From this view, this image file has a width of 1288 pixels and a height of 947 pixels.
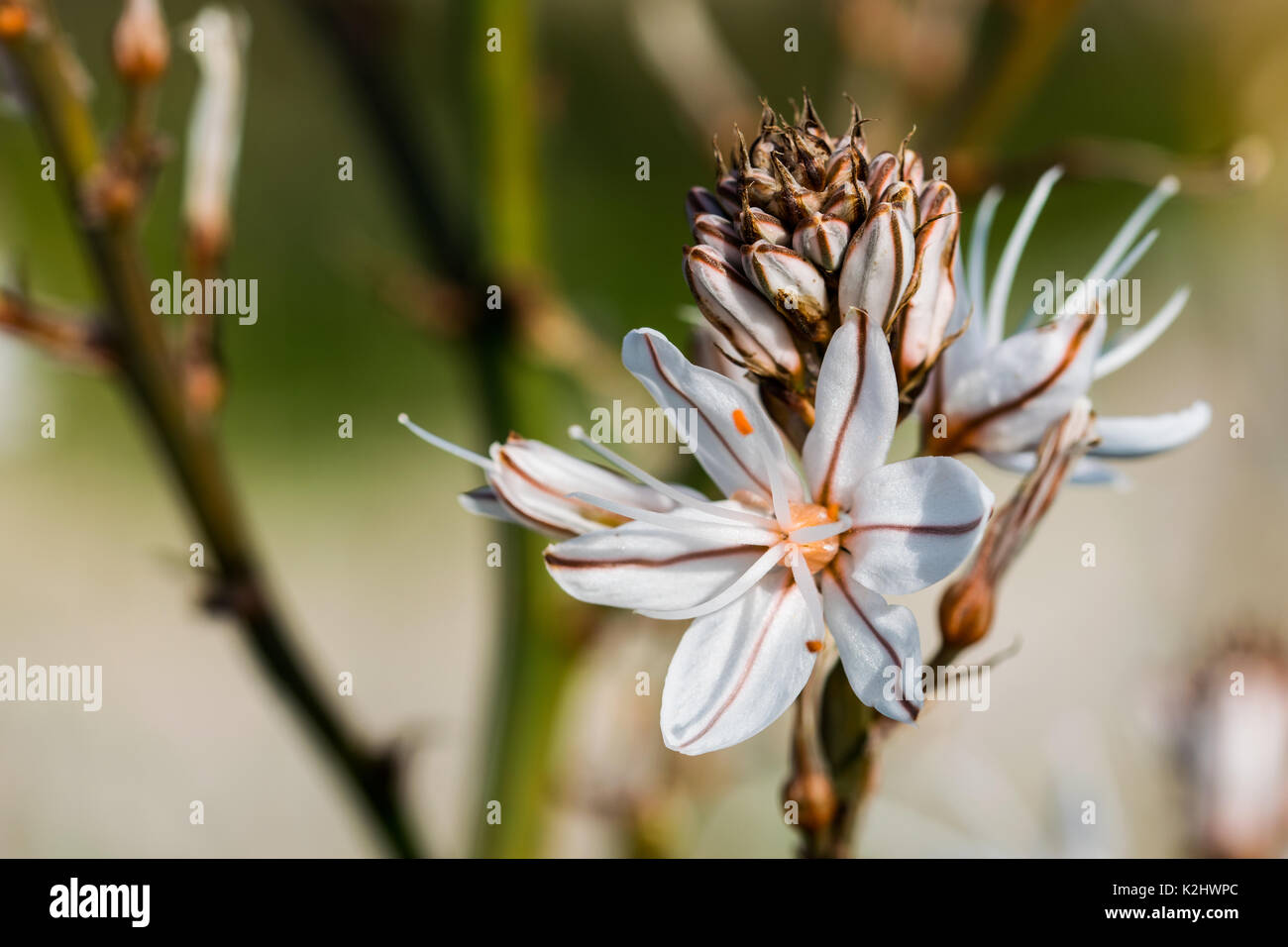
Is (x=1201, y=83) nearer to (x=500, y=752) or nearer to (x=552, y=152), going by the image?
(x=552, y=152)

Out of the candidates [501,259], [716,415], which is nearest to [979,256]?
[716,415]

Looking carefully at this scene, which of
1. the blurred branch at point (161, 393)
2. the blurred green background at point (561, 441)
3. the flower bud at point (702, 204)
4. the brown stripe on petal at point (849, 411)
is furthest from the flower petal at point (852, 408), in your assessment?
the blurred branch at point (161, 393)

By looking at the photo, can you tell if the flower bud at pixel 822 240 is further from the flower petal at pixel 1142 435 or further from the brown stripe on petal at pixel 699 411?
the flower petal at pixel 1142 435

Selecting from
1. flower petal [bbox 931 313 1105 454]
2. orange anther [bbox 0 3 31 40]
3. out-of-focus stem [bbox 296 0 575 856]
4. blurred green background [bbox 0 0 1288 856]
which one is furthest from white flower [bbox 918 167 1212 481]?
orange anther [bbox 0 3 31 40]

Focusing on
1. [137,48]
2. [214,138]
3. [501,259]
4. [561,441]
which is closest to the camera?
[137,48]

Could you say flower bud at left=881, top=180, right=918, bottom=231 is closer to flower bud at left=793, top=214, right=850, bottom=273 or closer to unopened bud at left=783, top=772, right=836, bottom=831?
flower bud at left=793, top=214, right=850, bottom=273

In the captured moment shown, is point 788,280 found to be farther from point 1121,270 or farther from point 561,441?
point 561,441
